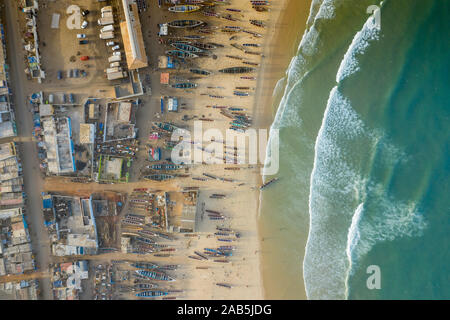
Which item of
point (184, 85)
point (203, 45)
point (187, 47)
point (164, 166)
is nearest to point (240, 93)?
point (184, 85)

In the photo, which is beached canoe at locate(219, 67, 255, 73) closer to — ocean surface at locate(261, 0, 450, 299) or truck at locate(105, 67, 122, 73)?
ocean surface at locate(261, 0, 450, 299)

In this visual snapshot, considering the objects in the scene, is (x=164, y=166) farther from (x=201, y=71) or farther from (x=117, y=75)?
(x=201, y=71)

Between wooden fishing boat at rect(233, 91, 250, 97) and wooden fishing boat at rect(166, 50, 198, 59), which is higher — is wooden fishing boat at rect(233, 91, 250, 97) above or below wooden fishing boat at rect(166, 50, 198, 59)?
below

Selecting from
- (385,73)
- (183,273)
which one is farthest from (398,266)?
(183,273)

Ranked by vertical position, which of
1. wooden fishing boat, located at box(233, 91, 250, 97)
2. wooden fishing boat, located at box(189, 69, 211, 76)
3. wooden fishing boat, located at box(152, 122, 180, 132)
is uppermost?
wooden fishing boat, located at box(189, 69, 211, 76)
